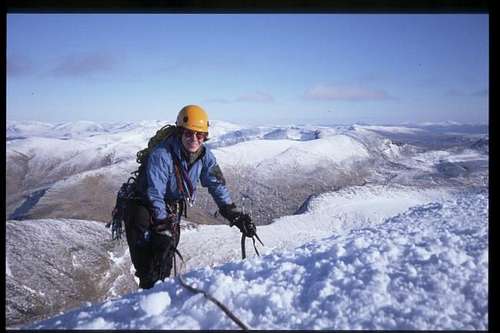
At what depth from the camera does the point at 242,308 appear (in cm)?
322

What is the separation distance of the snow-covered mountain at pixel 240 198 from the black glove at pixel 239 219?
106 cm

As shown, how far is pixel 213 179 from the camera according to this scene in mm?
5086

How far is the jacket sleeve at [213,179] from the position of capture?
5.00m

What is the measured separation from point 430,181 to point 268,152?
20.2 ft

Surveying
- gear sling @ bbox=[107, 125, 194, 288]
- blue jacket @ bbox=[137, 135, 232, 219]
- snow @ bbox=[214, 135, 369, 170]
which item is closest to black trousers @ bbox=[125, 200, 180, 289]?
gear sling @ bbox=[107, 125, 194, 288]

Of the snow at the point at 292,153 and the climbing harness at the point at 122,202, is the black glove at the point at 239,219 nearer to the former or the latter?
the climbing harness at the point at 122,202

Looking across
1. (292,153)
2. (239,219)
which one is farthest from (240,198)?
(239,219)

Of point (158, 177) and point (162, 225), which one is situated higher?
point (158, 177)

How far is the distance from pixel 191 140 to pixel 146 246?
149cm

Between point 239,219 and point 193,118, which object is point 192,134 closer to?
point 193,118

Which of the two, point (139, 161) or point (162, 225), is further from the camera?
point (139, 161)

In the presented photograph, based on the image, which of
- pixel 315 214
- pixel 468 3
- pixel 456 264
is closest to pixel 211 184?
pixel 456 264

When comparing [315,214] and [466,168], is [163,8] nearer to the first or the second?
[315,214]

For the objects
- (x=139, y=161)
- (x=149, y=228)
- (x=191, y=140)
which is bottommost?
(x=149, y=228)
